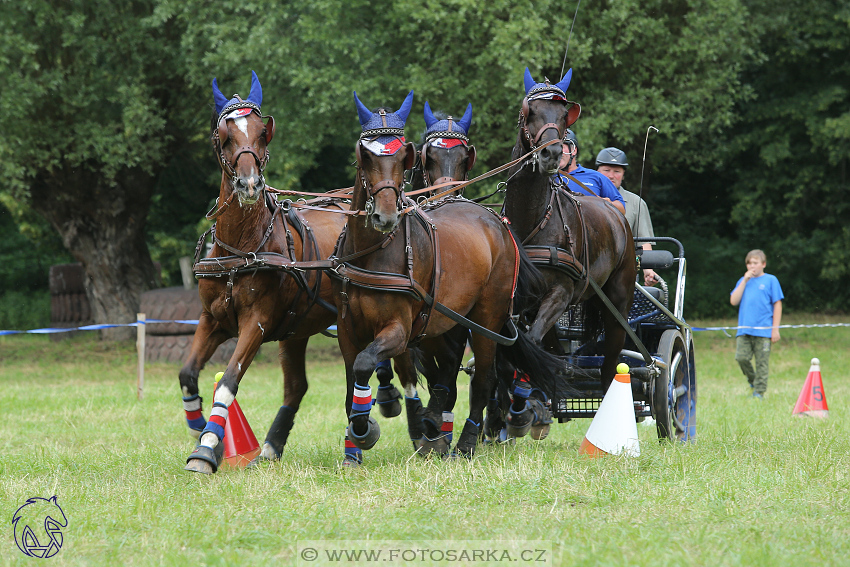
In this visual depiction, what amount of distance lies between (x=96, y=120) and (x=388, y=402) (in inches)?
449

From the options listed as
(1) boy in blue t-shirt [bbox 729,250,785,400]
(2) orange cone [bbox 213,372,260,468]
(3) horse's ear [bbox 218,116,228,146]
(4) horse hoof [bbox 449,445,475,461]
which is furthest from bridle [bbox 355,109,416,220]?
(1) boy in blue t-shirt [bbox 729,250,785,400]

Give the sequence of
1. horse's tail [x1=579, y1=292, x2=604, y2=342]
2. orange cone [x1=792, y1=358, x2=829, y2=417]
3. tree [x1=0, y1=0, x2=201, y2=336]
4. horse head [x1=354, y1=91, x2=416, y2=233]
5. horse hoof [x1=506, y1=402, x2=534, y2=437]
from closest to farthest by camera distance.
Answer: horse head [x1=354, y1=91, x2=416, y2=233] → horse hoof [x1=506, y1=402, x2=534, y2=437] → horse's tail [x1=579, y1=292, x2=604, y2=342] → orange cone [x1=792, y1=358, x2=829, y2=417] → tree [x1=0, y1=0, x2=201, y2=336]

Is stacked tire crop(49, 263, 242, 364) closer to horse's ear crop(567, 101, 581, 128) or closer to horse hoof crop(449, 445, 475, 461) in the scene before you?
horse hoof crop(449, 445, 475, 461)

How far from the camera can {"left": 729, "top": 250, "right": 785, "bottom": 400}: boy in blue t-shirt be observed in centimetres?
1121

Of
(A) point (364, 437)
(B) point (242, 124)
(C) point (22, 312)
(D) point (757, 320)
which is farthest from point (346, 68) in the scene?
(C) point (22, 312)

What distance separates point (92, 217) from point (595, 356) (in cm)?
1259

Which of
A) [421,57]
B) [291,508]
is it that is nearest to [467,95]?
[421,57]

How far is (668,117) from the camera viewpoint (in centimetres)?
1524

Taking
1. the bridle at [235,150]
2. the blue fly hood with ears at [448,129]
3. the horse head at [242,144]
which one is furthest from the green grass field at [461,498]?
the blue fly hood with ears at [448,129]

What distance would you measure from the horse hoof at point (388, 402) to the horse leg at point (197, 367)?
1283 millimetres

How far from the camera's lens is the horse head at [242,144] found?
4941 mm

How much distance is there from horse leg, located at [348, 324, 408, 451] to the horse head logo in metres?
1.65

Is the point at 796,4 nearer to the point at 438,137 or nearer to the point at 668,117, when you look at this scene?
the point at 668,117

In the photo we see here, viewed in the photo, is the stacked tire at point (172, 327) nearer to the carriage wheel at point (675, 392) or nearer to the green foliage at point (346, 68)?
the green foliage at point (346, 68)
